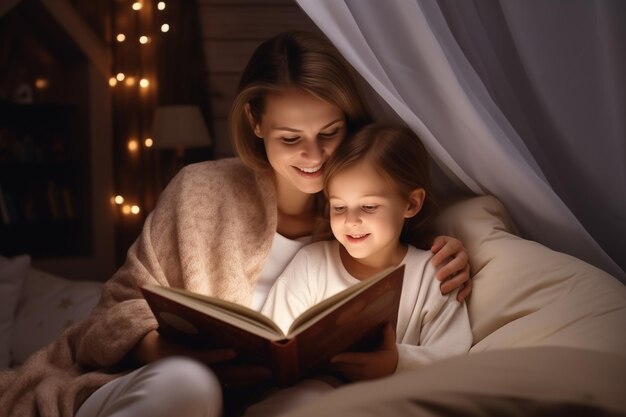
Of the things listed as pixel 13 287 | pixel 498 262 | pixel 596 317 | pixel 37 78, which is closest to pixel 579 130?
pixel 498 262

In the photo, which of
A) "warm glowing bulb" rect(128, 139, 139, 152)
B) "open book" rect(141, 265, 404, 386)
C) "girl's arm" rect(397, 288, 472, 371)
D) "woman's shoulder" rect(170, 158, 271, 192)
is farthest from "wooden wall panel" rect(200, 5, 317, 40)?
"open book" rect(141, 265, 404, 386)

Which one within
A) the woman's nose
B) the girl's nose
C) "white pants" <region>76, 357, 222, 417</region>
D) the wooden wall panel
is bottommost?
"white pants" <region>76, 357, 222, 417</region>

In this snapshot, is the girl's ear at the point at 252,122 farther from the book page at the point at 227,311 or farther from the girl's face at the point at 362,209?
the book page at the point at 227,311

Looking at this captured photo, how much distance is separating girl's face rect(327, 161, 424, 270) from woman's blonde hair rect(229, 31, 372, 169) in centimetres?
18

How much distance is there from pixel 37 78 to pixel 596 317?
3.78 m

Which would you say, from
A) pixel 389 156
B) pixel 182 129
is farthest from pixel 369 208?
pixel 182 129

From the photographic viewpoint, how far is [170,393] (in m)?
1.14

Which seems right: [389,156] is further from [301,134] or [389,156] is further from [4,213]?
[4,213]

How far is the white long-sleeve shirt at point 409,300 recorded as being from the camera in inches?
56.9

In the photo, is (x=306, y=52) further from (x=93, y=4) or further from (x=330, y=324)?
(x=93, y=4)

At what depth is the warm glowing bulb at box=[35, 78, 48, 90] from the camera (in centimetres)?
432

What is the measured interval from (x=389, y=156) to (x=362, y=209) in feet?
0.42

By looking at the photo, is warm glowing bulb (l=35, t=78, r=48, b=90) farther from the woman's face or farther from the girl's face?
the girl's face

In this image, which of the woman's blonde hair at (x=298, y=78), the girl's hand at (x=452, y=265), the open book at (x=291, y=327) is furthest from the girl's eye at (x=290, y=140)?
the open book at (x=291, y=327)
